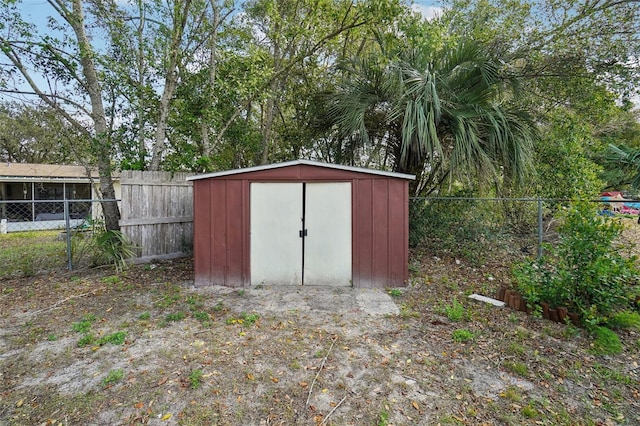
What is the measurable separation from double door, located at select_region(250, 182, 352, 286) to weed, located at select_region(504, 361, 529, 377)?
7.94 ft

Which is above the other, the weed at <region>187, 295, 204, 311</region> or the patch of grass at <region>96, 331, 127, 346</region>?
the weed at <region>187, 295, 204, 311</region>

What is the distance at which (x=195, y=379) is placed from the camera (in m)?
2.43

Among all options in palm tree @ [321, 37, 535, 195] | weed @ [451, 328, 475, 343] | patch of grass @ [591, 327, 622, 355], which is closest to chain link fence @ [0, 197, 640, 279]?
palm tree @ [321, 37, 535, 195]

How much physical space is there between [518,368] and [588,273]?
1460 mm

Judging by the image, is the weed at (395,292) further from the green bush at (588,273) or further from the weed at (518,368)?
the weed at (518,368)

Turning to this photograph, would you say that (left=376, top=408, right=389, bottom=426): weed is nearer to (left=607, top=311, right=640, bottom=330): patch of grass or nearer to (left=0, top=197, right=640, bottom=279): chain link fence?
(left=607, top=311, right=640, bottom=330): patch of grass

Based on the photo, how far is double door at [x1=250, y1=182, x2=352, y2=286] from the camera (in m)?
4.76

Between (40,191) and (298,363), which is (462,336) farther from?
(40,191)

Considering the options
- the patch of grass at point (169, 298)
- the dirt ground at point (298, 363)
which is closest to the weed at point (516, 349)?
the dirt ground at point (298, 363)

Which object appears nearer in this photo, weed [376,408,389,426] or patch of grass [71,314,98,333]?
weed [376,408,389,426]

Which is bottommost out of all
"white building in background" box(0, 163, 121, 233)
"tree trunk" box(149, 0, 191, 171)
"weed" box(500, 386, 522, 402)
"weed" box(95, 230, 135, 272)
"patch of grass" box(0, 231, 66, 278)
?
"weed" box(500, 386, 522, 402)

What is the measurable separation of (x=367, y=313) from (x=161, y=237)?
4331mm

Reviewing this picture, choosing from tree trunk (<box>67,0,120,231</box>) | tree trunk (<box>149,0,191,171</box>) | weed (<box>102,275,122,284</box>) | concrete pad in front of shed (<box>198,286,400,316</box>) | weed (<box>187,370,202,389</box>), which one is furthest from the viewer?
tree trunk (<box>149,0,191,171</box>)

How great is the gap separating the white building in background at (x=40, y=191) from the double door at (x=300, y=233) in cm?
945
